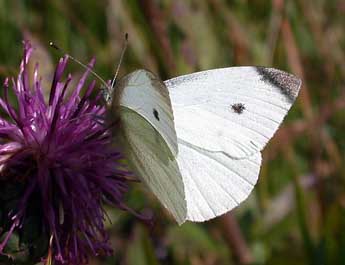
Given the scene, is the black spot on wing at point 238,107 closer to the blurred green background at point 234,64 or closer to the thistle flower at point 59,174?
the thistle flower at point 59,174

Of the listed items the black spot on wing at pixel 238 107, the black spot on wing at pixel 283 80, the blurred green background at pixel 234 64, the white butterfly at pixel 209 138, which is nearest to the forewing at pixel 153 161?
the white butterfly at pixel 209 138

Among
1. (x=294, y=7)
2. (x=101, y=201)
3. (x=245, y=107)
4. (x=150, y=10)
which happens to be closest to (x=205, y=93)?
(x=245, y=107)

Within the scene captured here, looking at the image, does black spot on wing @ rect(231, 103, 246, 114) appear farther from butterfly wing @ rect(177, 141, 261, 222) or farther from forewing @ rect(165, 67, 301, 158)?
butterfly wing @ rect(177, 141, 261, 222)

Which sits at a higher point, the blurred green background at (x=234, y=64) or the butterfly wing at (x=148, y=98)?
the butterfly wing at (x=148, y=98)

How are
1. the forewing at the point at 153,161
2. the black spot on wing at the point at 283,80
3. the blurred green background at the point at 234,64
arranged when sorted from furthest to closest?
the blurred green background at the point at 234,64 → the black spot on wing at the point at 283,80 → the forewing at the point at 153,161

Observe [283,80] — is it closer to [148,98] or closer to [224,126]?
[224,126]

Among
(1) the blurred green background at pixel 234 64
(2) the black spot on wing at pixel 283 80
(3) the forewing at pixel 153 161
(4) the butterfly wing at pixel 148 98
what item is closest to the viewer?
(4) the butterfly wing at pixel 148 98

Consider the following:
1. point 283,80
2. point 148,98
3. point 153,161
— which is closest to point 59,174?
point 153,161
